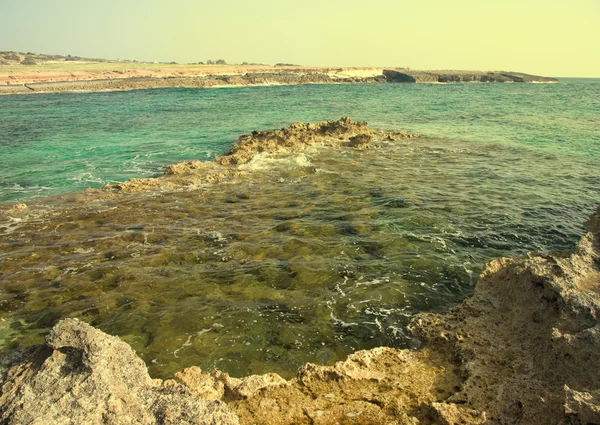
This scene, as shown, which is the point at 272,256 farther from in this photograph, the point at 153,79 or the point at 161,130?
the point at 153,79

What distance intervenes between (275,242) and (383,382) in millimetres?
5478

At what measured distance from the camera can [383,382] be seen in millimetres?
5070

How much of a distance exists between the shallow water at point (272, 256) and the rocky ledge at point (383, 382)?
923mm

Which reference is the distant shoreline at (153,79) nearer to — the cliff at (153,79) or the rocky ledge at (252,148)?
the cliff at (153,79)

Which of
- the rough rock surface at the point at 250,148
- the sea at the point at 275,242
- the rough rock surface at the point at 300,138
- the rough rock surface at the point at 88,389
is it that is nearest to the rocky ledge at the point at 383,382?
the rough rock surface at the point at 88,389

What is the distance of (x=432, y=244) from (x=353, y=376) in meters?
5.64

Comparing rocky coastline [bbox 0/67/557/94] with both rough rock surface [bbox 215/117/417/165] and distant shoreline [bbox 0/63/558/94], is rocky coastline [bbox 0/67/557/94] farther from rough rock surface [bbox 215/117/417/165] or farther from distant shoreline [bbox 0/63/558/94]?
rough rock surface [bbox 215/117/417/165]

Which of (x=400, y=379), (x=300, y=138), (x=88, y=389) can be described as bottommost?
(x=400, y=379)

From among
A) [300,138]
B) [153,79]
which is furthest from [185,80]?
[300,138]

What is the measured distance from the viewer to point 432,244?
A: 9.80 meters

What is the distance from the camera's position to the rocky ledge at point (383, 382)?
12.9ft

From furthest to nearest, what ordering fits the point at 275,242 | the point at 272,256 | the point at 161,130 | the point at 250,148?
the point at 161,130 < the point at 250,148 < the point at 275,242 < the point at 272,256

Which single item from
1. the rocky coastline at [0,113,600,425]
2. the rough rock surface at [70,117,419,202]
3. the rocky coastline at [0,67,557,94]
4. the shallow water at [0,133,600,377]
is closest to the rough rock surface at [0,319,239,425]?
the rocky coastline at [0,113,600,425]

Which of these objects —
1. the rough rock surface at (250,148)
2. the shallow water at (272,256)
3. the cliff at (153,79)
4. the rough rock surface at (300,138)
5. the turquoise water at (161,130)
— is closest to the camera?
the shallow water at (272,256)
